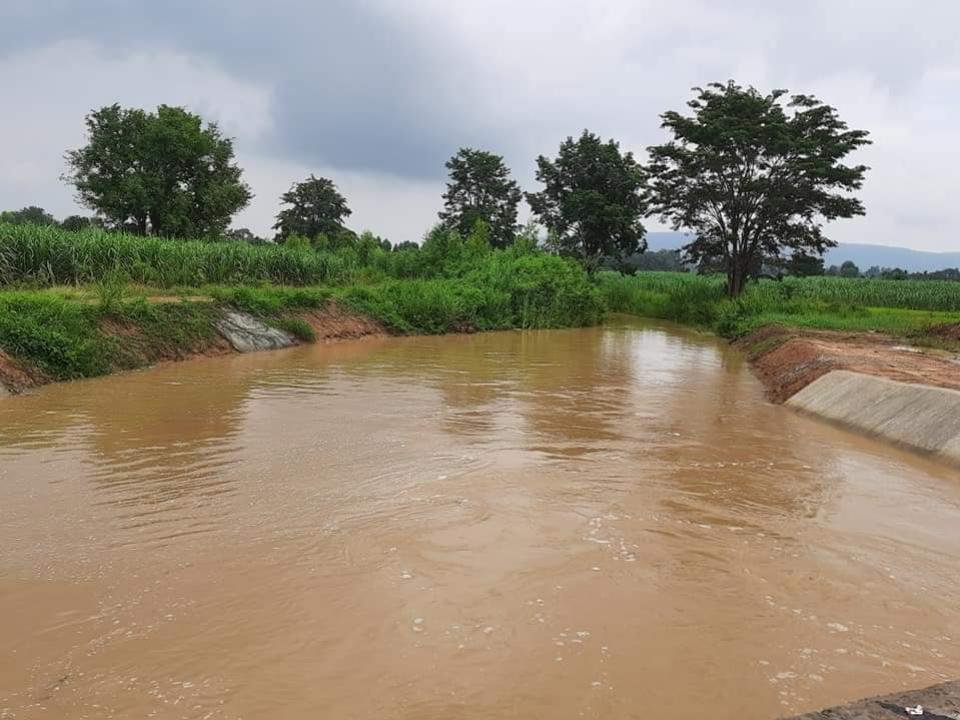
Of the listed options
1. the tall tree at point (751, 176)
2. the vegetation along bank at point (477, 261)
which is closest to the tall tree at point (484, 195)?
the vegetation along bank at point (477, 261)

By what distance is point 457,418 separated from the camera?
10.8 metres

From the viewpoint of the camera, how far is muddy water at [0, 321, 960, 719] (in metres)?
3.74

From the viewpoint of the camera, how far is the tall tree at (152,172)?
36.8 m

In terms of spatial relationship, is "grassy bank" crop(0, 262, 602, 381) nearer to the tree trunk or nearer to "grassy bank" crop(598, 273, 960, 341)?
"grassy bank" crop(598, 273, 960, 341)

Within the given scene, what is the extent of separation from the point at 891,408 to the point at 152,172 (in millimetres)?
36703

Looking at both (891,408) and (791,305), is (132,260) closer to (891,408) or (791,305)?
(891,408)

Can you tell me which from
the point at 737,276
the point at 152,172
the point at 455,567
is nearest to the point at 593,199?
the point at 737,276

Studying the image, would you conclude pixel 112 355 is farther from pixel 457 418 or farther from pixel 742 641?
Result: pixel 742 641

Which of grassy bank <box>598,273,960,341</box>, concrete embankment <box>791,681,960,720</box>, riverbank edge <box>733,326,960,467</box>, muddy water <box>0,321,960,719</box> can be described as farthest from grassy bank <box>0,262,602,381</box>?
concrete embankment <box>791,681,960,720</box>

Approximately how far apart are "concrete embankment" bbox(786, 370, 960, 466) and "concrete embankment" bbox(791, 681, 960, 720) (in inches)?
250

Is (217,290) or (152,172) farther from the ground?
(152,172)

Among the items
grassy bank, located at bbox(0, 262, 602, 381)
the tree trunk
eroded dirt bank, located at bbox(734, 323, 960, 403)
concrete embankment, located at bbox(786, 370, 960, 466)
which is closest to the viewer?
concrete embankment, located at bbox(786, 370, 960, 466)

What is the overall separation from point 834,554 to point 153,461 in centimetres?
668

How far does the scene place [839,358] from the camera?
14297 millimetres
